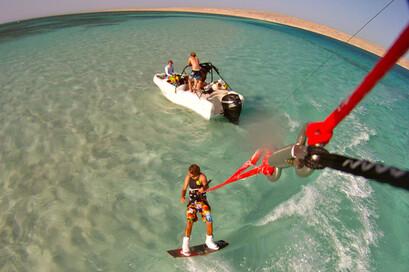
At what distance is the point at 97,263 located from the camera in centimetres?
720

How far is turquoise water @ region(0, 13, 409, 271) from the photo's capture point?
7453 millimetres

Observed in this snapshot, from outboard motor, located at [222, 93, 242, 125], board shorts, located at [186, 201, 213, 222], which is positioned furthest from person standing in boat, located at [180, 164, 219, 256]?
outboard motor, located at [222, 93, 242, 125]

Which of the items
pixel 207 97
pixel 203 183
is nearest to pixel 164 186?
pixel 203 183

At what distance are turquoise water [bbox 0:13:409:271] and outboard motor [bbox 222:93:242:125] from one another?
76 cm

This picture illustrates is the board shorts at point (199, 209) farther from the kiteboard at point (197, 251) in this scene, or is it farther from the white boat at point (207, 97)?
the white boat at point (207, 97)

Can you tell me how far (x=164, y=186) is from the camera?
31.8 ft

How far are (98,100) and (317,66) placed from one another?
24433 mm

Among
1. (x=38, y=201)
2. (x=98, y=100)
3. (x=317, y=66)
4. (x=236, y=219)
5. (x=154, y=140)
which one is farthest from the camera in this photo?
(x=317, y=66)

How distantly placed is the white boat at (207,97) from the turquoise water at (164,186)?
0.60 metres

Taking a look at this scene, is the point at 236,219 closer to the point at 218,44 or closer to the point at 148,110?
the point at 148,110

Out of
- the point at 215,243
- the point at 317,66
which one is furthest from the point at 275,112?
the point at 317,66

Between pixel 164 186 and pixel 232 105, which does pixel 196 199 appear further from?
pixel 232 105

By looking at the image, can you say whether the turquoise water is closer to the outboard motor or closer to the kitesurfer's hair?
the outboard motor

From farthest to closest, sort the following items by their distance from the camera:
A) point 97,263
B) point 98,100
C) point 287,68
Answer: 1. point 287,68
2. point 98,100
3. point 97,263
